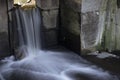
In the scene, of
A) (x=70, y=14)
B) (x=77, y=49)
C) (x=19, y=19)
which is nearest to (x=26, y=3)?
(x=19, y=19)

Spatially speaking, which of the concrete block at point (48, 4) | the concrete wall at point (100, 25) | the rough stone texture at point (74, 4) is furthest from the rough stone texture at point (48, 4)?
the concrete wall at point (100, 25)

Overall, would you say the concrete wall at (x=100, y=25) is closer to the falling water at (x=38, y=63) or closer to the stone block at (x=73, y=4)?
the stone block at (x=73, y=4)

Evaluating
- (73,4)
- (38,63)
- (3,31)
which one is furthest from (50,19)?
(38,63)

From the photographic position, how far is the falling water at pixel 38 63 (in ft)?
20.5

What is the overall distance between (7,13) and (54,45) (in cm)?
172

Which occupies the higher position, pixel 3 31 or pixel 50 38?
pixel 3 31

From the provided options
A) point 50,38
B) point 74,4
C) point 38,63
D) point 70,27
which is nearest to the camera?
point 38,63

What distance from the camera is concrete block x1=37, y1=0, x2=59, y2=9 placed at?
24.6 feet

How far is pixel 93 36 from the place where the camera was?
288 inches

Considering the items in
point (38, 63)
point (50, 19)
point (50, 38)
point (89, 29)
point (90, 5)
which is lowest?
point (38, 63)

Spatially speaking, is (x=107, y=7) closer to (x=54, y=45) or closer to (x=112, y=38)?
(x=112, y=38)

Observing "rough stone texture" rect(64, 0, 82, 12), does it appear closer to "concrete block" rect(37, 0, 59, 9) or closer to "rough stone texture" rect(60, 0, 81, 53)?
"rough stone texture" rect(60, 0, 81, 53)

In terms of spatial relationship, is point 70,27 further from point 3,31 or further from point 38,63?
point 3,31

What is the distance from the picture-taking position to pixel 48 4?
7633 millimetres
